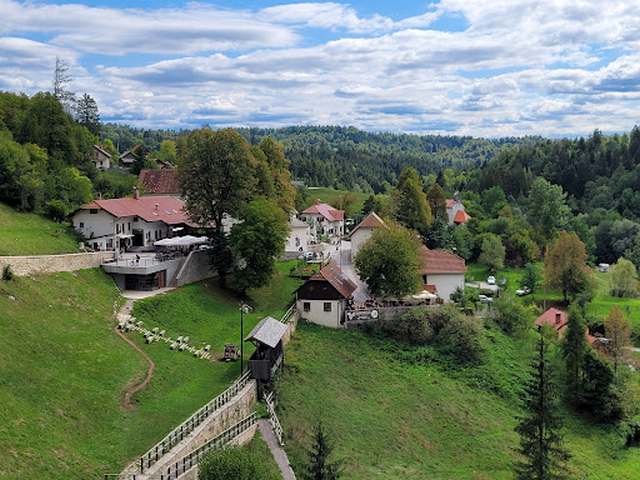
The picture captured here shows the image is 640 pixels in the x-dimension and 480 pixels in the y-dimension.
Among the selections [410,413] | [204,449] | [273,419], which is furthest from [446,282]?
[204,449]

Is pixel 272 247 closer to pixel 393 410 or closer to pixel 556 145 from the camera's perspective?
pixel 393 410

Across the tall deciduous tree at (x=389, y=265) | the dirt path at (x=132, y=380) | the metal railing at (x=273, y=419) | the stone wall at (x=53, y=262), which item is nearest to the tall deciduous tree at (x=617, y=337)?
the tall deciduous tree at (x=389, y=265)

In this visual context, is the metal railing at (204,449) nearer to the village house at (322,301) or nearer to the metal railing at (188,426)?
the metal railing at (188,426)

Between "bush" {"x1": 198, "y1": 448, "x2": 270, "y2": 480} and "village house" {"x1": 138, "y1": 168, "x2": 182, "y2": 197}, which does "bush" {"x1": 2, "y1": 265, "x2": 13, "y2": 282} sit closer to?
"bush" {"x1": 198, "y1": 448, "x2": 270, "y2": 480}

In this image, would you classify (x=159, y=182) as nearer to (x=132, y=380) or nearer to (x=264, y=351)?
(x=264, y=351)

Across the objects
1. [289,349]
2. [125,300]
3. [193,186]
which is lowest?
[289,349]

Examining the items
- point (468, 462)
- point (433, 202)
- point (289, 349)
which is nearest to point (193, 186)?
point (289, 349)
